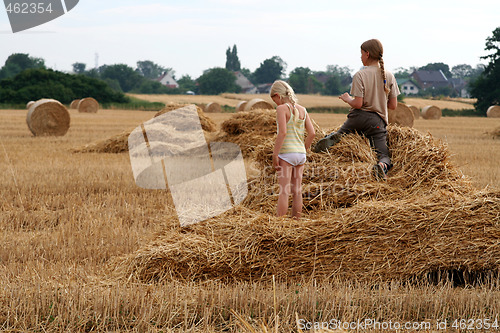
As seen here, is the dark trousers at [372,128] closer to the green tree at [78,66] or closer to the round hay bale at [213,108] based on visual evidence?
the round hay bale at [213,108]

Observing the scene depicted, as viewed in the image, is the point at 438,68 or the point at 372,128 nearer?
the point at 372,128

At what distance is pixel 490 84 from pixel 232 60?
299 feet

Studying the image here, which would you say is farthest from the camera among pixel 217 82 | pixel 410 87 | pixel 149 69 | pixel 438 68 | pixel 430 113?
pixel 149 69

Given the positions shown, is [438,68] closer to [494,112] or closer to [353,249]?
[494,112]

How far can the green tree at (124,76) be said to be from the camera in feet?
313

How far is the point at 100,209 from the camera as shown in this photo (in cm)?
715

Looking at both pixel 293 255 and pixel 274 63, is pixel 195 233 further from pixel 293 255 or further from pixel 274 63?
pixel 274 63

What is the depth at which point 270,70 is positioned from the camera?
10519cm

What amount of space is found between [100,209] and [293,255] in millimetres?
3555

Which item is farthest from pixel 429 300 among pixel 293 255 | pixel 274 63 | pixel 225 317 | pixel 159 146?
pixel 274 63

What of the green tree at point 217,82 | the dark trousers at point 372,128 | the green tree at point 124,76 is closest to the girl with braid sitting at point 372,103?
the dark trousers at point 372,128

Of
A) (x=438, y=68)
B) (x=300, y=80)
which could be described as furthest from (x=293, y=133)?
(x=438, y=68)

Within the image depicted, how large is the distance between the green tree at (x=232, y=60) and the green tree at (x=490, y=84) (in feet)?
285

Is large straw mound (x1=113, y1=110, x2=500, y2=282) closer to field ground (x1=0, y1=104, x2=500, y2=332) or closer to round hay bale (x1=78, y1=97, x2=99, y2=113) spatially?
field ground (x1=0, y1=104, x2=500, y2=332)
